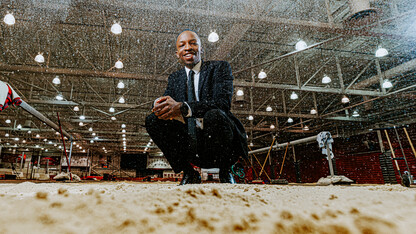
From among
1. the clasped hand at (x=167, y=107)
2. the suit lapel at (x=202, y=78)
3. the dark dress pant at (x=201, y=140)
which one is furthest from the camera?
the suit lapel at (x=202, y=78)

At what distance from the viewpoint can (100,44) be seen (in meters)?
6.79

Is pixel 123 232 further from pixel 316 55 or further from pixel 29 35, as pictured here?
pixel 316 55

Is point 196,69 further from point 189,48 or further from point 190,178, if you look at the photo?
point 190,178

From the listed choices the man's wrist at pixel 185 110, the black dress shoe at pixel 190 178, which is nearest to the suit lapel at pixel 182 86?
the man's wrist at pixel 185 110

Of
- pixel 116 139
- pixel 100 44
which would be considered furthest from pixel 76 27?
pixel 116 139

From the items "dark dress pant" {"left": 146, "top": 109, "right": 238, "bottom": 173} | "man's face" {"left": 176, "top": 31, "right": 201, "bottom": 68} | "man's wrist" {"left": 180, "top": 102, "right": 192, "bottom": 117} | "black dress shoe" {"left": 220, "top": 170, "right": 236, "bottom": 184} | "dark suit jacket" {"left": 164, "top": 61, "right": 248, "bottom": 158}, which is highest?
"man's face" {"left": 176, "top": 31, "right": 201, "bottom": 68}

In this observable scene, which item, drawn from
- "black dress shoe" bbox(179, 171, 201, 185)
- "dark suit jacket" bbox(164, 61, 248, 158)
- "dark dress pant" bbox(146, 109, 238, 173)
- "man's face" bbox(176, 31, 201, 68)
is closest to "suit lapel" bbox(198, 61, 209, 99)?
"dark suit jacket" bbox(164, 61, 248, 158)

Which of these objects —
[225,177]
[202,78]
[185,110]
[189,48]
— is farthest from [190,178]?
[189,48]

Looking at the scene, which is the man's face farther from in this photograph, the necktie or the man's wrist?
the man's wrist

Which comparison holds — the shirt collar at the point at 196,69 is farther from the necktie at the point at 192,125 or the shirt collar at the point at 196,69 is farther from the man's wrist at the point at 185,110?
the man's wrist at the point at 185,110

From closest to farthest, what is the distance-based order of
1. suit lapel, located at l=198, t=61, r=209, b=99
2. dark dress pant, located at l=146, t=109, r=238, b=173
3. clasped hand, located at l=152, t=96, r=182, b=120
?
clasped hand, located at l=152, t=96, r=182, b=120, dark dress pant, located at l=146, t=109, r=238, b=173, suit lapel, located at l=198, t=61, r=209, b=99

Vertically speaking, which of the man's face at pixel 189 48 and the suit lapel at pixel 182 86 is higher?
the man's face at pixel 189 48

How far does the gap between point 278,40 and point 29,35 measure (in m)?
6.88

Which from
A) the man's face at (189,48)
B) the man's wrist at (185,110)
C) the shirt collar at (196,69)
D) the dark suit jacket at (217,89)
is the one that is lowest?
the man's wrist at (185,110)
